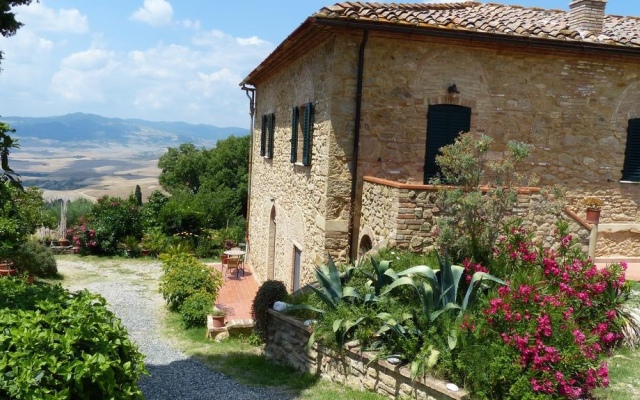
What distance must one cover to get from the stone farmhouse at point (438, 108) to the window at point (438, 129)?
2 cm

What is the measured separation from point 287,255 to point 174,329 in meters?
3.12

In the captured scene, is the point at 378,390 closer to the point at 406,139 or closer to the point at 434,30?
the point at 406,139

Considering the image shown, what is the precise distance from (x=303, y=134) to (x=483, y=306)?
610 centimetres

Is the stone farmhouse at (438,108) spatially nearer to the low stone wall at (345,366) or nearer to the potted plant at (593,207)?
the potted plant at (593,207)

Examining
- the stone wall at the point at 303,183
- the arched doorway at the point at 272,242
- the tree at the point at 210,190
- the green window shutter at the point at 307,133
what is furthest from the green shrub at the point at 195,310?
the tree at the point at 210,190

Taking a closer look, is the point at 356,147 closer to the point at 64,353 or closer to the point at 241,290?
the point at 64,353

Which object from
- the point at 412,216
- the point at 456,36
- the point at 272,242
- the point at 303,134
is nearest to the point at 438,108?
the point at 456,36

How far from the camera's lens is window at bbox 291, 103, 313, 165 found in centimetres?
1089

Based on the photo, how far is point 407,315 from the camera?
677cm

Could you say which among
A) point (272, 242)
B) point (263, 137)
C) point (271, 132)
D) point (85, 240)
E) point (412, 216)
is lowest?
point (85, 240)

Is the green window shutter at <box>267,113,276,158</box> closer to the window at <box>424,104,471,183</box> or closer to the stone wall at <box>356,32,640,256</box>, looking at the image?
the stone wall at <box>356,32,640,256</box>

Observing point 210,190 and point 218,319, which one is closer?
point 218,319

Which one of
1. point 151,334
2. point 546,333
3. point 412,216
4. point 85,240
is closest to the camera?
point 546,333

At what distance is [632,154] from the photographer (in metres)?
11.2
